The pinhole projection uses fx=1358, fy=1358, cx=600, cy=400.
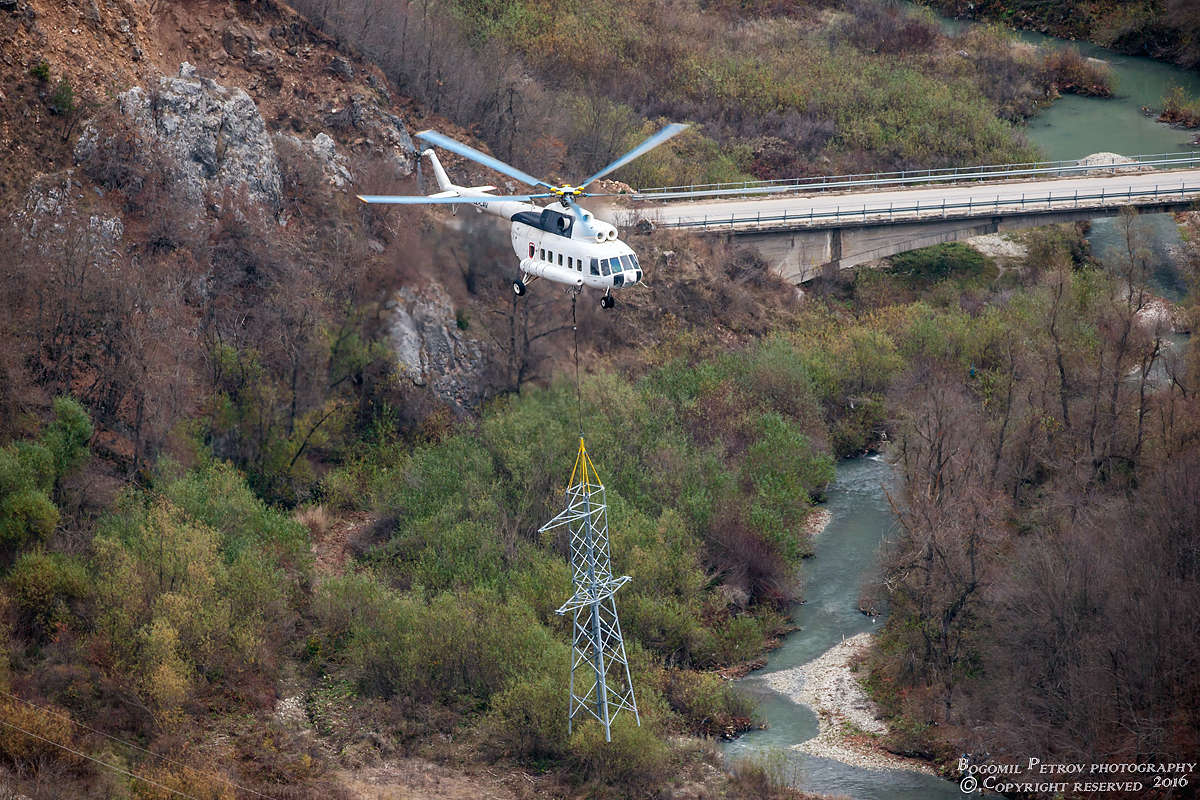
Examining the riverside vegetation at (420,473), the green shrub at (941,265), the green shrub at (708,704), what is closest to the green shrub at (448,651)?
the riverside vegetation at (420,473)

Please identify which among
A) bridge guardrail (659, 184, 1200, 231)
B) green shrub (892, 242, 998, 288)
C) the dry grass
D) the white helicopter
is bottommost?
the dry grass

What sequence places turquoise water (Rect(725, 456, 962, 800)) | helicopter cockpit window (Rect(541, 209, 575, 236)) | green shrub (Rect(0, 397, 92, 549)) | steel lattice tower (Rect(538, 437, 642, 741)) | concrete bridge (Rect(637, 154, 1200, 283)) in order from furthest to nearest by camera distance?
concrete bridge (Rect(637, 154, 1200, 283))
green shrub (Rect(0, 397, 92, 549))
turquoise water (Rect(725, 456, 962, 800))
steel lattice tower (Rect(538, 437, 642, 741))
helicopter cockpit window (Rect(541, 209, 575, 236))

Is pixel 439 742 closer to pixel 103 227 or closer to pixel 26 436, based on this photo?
pixel 26 436

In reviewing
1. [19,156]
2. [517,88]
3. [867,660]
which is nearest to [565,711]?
[867,660]

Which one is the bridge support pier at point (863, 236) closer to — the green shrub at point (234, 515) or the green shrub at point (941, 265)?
the green shrub at point (941, 265)

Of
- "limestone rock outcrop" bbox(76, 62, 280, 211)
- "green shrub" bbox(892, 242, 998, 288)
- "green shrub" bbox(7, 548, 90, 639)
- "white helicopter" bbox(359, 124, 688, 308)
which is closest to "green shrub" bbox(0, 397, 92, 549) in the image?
"green shrub" bbox(7, 548, 90, 639)

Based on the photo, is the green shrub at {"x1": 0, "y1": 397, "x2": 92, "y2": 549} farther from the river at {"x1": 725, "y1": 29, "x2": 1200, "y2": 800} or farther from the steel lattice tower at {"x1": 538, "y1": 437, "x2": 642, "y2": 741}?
the river at {"x1": 725, "y1": 29, "x2": 1200, "y2": 800}

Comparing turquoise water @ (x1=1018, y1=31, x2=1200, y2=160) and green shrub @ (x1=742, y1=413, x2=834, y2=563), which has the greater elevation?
turquoise water @ (x1=1018, y1=31, x2=1200, y2=160)

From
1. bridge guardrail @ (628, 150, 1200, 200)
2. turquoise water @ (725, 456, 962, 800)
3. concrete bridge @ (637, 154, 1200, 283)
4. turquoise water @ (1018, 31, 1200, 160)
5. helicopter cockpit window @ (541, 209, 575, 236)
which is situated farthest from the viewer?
turquoise water @ (1018, 31, 1200, 160)
